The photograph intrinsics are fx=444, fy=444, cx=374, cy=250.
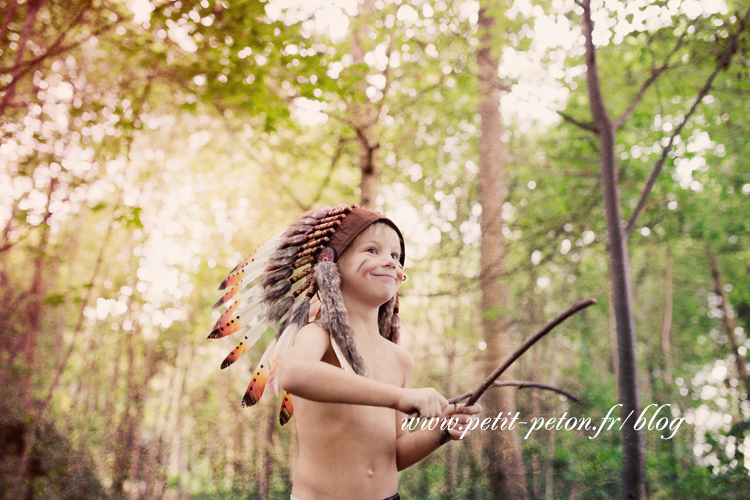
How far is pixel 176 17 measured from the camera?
3031mm

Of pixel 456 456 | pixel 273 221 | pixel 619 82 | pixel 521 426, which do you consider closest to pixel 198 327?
pixel 273 221

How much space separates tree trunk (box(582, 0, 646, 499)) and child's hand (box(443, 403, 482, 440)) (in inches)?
36.6

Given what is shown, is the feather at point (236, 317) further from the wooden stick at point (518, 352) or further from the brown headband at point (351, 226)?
the wooden stick at point (518, 352)

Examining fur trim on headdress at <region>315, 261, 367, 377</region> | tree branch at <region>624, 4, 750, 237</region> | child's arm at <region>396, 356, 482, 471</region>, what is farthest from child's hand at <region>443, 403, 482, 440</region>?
tree branch at <region>624, 4, 750, 237</region>

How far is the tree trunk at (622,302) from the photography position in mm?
1687

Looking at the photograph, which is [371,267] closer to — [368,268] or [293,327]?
[368,268]

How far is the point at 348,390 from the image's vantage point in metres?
1.01

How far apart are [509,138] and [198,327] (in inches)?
188

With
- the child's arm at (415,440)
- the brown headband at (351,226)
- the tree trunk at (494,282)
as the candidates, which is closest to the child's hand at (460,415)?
the child's arm at (415,440)

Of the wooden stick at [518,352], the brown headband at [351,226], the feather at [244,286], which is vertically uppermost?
the brown headband at [351,226]

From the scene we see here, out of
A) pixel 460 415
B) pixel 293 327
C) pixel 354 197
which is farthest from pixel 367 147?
pixel 460 415

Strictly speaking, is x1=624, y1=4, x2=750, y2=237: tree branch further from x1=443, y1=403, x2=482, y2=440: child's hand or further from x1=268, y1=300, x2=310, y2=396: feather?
x1=268, y1=300, x2=310, y2=396: feather

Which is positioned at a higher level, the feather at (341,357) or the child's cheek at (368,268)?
the child's cheek at (368,268)

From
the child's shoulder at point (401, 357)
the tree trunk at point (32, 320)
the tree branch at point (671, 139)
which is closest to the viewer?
the child's shoulder at point (401, 357)
